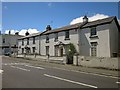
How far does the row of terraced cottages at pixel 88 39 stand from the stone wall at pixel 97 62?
4.49m

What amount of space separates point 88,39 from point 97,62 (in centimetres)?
928

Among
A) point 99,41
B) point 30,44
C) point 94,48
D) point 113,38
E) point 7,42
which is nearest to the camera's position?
point 113,38

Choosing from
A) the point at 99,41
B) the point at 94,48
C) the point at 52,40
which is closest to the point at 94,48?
the point at 94,48

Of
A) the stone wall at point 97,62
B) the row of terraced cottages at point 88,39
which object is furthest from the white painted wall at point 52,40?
the stone wall at point 97,62

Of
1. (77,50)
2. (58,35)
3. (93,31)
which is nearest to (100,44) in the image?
(93,31)

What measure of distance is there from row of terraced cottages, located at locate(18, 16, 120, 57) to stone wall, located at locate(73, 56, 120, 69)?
449 centimetres

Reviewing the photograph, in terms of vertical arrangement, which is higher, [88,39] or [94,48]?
[88,39]

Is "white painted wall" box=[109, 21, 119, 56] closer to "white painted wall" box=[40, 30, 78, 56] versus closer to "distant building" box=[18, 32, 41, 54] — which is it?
"white painted wall" box=[40, 30, 78, 56]

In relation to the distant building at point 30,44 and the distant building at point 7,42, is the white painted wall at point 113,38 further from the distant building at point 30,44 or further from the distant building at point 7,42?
the distant building at point 7,42

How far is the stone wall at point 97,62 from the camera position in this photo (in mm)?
20597

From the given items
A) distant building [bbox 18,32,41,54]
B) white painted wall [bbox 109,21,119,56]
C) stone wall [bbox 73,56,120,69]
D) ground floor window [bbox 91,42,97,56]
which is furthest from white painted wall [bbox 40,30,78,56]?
stone wall [bbox 73,56,120,69]

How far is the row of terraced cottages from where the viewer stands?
1124 inches

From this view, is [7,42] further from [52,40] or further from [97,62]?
[97,62]

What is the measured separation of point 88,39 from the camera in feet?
104
